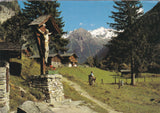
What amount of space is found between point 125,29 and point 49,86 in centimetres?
2040

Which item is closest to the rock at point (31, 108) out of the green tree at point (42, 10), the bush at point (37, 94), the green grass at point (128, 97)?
the bush at point (37, 94)

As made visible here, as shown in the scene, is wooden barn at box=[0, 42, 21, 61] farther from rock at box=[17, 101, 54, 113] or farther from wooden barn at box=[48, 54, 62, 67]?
wooden barn at box=[48, 54, 62, 67]

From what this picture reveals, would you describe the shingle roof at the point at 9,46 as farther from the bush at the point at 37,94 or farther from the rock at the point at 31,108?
the rock at the point at 31,108

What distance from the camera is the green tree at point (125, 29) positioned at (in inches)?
1022

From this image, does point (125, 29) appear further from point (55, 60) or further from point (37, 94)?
point (55, 60)

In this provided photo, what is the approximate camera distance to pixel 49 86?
35.6ft

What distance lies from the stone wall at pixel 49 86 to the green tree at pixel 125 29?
17177 mm

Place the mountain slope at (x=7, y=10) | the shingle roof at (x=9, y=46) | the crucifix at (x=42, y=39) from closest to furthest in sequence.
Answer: the shingle roof at (x=9, y=46)
the crucifix at (x=42, y=39)
the mountain slope at (x=7, y=10)

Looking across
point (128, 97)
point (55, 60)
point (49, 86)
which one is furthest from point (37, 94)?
point (55, 60)

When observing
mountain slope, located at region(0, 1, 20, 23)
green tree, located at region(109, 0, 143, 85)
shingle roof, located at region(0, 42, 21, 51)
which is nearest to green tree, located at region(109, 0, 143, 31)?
green tree, located at region(109, 0, 143, 85)

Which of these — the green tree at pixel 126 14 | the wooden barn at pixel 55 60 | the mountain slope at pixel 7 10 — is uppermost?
the mountain slope at pixel 7 10

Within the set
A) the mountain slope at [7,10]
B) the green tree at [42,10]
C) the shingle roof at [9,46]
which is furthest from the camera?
the mountain slope at [7,10]

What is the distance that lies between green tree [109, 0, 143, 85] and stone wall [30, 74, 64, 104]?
17.2 meters

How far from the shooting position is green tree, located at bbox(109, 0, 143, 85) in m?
26.0
